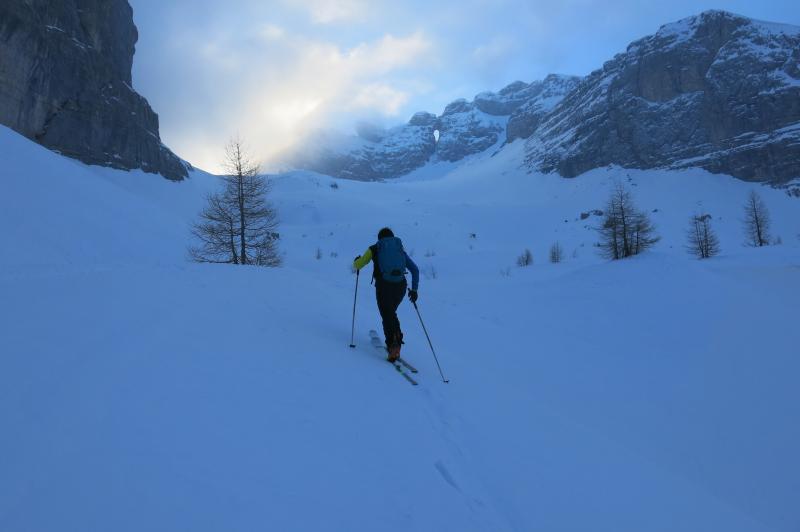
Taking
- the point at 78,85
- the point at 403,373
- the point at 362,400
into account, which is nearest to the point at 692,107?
the point at 78,85

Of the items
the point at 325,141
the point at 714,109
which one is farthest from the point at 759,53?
the point at 325,141

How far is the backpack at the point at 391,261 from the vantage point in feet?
23.8

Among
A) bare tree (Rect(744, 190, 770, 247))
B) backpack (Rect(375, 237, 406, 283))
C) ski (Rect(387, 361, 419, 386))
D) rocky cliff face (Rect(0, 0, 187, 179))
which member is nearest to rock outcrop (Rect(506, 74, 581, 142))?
bare tree (Rect(744, 190, 770, 247))

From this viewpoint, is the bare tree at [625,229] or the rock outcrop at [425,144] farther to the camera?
the rock outcrop at [425,144]

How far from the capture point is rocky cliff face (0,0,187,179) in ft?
115

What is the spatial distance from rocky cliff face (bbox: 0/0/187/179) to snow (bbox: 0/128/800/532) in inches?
1080

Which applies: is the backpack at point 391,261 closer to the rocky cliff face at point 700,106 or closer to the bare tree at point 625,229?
the bare tree at point 625,229

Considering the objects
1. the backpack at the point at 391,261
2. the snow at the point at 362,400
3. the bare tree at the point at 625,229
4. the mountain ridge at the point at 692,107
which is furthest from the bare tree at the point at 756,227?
the backpack at the point at 391,261

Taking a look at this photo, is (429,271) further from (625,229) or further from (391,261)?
(391,261)

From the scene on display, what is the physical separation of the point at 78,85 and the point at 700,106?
95.5 m

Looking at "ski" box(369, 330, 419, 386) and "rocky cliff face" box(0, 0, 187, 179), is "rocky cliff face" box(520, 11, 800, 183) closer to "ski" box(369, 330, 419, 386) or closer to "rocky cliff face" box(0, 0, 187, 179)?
"rocky cliff face" box(0, 0, 187, 179)

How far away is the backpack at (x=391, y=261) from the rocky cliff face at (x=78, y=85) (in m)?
42.0

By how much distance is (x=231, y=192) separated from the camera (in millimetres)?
18984

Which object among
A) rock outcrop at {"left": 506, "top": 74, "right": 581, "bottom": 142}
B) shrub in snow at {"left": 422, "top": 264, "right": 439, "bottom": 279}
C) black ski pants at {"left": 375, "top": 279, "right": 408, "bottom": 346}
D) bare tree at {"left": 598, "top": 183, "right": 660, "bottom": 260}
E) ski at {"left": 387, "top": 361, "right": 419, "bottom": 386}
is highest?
rock outcrop at {"left": 506, "top": 74, "right": 581, "bottom": 142}
